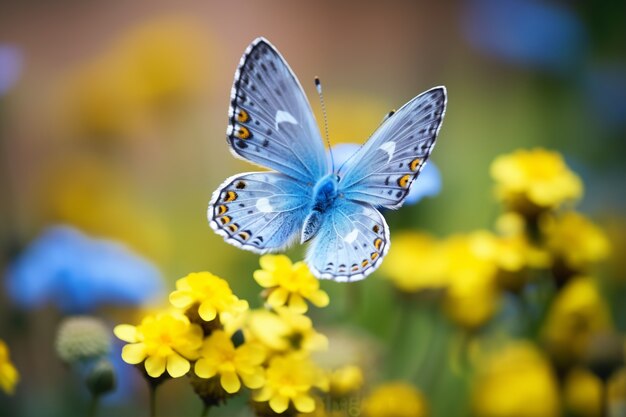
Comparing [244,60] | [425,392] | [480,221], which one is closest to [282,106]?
[244,60]

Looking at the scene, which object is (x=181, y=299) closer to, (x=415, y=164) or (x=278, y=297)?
(x=278, y=297)

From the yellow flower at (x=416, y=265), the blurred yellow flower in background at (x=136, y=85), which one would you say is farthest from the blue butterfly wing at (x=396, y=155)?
the blurred yellow flower in background at (x=136, y=85)

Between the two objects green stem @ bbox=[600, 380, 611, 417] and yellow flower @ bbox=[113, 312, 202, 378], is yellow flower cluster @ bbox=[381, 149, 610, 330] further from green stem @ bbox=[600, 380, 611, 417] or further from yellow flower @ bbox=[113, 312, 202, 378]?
yellow flower @ bbox=[113, 312, 202, 378]

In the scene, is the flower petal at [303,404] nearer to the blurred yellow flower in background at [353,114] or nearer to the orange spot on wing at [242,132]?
the orange spot on wing at [242,132]

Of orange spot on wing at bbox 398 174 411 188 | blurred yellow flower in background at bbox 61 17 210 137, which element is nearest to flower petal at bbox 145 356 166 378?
orange spot on wing at bbox 398 174 411 188

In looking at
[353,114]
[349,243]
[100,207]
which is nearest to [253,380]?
[349,243]

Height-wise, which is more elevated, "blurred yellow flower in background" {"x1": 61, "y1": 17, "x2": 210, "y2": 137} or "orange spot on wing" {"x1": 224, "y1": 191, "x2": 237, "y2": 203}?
"orange spot on wing" {"x1": 224, "y1": 191, "x2": 237, "y2": 203}

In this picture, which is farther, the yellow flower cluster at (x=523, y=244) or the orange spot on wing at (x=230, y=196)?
the yellow flower cluster at (x=523, y=244)
